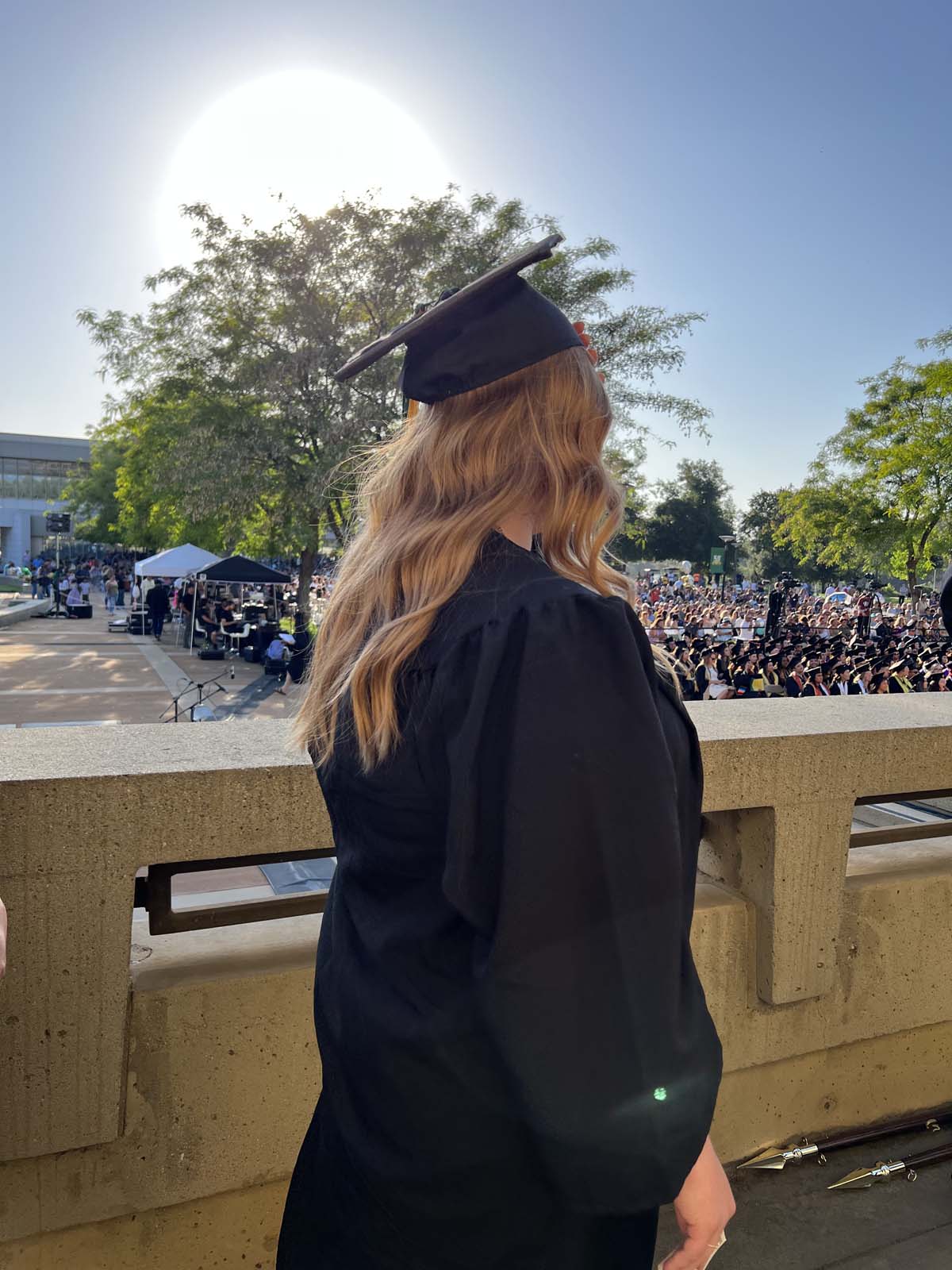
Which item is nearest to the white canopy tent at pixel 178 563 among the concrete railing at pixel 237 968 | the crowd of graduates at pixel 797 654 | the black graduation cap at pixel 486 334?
the crowd of graduates at pixel 797 654

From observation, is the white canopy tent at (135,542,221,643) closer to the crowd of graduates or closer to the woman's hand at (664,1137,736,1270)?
the crowd of graduates

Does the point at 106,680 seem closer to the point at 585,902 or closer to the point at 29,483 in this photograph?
the point at 585,902

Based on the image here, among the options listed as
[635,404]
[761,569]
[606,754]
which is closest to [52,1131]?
[606,754]

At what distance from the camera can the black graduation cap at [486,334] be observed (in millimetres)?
1229

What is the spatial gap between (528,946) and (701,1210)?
429mm

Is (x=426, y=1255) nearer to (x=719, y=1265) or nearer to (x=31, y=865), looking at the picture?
(x=31, y=865)

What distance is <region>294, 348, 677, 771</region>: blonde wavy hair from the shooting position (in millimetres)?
1155

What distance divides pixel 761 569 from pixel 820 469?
199 ft

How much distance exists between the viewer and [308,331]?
21.3 metres

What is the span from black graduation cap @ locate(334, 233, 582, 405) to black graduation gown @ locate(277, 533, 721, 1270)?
9.9 inches

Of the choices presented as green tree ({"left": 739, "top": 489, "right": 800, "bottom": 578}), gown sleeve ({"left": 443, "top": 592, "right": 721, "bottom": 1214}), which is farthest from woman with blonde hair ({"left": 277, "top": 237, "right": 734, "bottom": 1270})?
green tree ({"left": 739, "top": 489, "right": 800, "bottom": 578})

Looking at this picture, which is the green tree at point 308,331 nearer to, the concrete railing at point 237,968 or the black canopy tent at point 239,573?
the black canopy tent at point 239,573

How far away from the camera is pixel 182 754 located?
1875 mm

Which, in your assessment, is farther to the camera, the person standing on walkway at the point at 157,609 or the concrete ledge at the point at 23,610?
the concrete ledge at the point at 23,610
